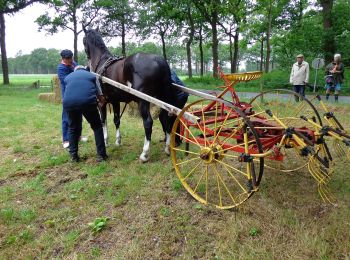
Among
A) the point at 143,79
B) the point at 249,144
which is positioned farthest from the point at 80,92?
the point at 249,144

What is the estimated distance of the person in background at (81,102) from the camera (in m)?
5.54

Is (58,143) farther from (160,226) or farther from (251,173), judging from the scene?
(251,173)

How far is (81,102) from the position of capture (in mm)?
5520

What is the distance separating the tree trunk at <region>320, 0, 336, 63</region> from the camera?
19.7 m

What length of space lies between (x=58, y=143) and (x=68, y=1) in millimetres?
27738

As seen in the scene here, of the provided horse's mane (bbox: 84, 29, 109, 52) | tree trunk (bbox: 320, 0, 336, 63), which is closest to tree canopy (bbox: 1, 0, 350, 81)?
tree trunk (bbox: 320, 0, 336, 63)

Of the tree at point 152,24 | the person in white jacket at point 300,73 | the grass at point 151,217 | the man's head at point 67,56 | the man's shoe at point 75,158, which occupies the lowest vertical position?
the grass at point 151,217

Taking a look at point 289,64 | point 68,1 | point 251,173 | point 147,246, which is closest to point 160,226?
point 147,246

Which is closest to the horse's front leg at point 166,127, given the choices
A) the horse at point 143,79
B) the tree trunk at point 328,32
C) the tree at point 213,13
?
the horse at point 143,79

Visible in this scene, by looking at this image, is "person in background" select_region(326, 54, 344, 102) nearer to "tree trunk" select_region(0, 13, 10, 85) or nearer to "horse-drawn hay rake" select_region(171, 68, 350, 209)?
"horse-drawn hay rake" select_region(171, 68, 350, 209)

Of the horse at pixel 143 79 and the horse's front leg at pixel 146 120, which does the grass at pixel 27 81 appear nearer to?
the horse at pixel 143 79

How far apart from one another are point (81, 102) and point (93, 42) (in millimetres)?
1875

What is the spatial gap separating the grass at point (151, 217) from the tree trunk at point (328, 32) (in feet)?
58.1

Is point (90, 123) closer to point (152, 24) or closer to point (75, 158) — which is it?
point (75, 158)
